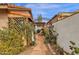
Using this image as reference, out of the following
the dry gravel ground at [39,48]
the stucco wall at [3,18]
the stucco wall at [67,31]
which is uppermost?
the stucco wall at [3,18]

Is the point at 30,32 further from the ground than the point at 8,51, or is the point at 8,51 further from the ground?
the point at 30,32

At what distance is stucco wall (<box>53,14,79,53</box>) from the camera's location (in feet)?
9.59

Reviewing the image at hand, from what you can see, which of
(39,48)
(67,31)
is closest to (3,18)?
(39,48)

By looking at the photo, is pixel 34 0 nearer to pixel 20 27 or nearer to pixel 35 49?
pixel 20 27

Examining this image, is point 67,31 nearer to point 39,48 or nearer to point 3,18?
point 39,48

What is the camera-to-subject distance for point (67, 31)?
299cm

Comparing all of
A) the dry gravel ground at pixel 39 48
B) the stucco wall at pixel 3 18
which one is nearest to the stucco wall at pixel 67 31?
the dry gravel ground at pixel 39 48

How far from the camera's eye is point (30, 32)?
3.00 m

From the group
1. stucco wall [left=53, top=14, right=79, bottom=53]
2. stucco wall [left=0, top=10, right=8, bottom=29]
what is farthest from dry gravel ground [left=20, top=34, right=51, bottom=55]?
stucco wall [left=0, top=10, right=8, bottom=29]

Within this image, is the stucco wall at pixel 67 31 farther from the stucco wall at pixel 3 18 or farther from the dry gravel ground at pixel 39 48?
the stucco wall at pixel 3 18

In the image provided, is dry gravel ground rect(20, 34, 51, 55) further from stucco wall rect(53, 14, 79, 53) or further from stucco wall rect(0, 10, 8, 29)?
stucco wall rect(0, 10, 8, 29)

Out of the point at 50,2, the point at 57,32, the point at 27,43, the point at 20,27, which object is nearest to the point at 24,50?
the point at 27,43

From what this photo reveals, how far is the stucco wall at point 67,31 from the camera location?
2922 millimetres
